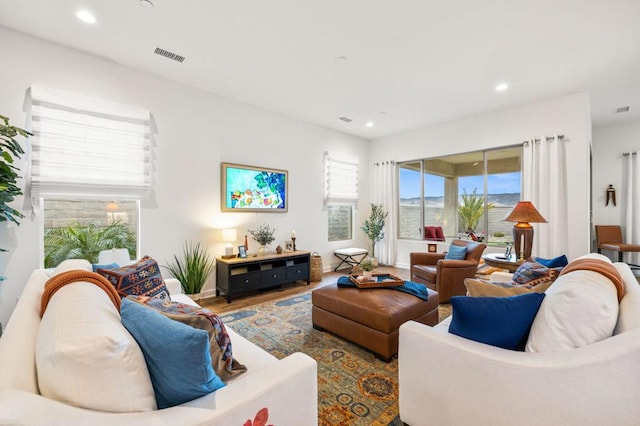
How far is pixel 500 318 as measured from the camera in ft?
4.34

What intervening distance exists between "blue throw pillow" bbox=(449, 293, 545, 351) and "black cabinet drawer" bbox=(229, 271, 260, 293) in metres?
3.11

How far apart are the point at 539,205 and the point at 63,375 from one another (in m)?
5.54

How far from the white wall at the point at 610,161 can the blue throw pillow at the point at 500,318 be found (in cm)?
631

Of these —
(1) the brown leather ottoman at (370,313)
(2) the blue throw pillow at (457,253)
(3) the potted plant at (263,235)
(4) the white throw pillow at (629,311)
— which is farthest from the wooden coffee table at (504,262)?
(3) the potted plant at (263,235)

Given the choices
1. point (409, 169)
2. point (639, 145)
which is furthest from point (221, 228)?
point (639, 145)

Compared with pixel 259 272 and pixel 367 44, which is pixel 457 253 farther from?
pixel 367 44

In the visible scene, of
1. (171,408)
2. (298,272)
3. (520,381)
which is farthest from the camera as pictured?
(298,272)

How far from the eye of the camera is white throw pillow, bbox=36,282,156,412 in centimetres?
76

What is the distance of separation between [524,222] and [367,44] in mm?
2824

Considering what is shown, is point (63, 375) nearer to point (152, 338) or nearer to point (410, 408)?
point (152, 338)

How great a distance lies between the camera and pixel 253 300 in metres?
3.90

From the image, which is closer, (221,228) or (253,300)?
(253,300)

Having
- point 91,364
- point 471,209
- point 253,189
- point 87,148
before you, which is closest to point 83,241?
point 87,148

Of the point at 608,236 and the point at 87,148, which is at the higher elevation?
the point at 87,148
